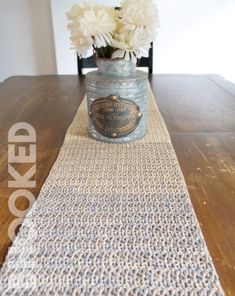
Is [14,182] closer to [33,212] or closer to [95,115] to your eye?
[33,212]

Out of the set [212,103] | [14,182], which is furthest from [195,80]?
[14,182]

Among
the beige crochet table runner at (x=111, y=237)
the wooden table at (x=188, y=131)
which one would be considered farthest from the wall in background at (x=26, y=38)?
the beige crochet table runner at (x=111, y=237)

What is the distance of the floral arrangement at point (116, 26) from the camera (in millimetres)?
621

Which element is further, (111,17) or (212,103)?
(212,103)

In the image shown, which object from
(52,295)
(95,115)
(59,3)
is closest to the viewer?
(52,295)

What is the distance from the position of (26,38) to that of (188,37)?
5.24 feet

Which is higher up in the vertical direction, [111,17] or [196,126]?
[111,17]

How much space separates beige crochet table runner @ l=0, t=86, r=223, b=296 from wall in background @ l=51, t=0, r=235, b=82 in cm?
231

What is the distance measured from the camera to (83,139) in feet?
2.62

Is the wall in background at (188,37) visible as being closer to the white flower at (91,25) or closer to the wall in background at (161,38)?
the wall in background at (161,38)

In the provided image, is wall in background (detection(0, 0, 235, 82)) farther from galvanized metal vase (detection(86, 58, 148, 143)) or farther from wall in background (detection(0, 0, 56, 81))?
galvanized metal vase (detection(86, 58, 148, 143))

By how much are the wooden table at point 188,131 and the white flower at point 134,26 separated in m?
0.28

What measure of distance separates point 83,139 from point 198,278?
52 centimetres

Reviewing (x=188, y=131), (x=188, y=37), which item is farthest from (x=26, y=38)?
(x=188, y=131)
